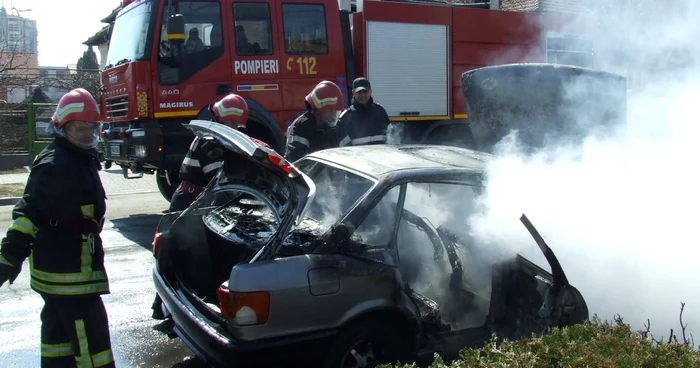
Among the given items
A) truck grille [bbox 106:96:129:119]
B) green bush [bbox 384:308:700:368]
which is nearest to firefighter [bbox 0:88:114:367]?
green bush [bbox 384:308:700:368]

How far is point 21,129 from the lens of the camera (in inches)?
679

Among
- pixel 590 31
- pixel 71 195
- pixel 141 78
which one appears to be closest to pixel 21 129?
pixel 141 78

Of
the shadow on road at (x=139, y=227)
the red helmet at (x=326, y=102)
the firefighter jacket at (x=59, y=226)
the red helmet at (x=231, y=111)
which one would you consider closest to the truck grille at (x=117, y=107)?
the shadow on road at (x=139, y=227)

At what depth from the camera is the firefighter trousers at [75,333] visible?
343 centimetres

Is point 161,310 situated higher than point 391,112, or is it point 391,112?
point 391,112

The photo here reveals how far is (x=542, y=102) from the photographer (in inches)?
259

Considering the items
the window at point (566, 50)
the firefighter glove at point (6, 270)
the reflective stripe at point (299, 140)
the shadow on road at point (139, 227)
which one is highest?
the window at point (566, 50)

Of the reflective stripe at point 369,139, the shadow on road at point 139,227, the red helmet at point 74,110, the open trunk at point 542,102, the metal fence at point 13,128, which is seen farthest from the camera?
the metal fence at point 13,128

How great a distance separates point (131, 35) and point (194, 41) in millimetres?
1046

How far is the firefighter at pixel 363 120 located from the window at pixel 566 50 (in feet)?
16.6

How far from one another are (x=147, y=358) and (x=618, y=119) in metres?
4.63

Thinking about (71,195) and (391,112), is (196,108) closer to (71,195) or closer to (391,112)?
(391,112)

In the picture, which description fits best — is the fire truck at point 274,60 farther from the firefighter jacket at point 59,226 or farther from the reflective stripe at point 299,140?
the firefighter jacket at point 59,226

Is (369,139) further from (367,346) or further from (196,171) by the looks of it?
(367,346)
